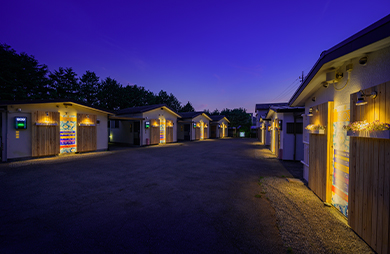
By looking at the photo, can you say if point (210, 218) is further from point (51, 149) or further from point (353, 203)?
point (51, 149)

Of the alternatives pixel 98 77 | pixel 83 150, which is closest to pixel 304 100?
pixel 83 150

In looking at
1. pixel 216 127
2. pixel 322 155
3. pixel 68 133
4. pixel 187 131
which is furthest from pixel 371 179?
pixel 216 127

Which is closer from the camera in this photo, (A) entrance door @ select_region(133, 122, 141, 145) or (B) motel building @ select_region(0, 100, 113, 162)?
(B) motel building @ select_region(0, 100, 113, 162)

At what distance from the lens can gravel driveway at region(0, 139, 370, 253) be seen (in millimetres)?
2654

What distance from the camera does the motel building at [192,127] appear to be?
78.9 ft

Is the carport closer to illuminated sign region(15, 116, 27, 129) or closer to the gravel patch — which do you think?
illuminated sign region(15, 116, 27, 129)

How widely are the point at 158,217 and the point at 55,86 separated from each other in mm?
30482

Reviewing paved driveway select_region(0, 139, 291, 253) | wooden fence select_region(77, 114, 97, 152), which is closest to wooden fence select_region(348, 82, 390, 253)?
paved driveway select_region(0, 139, 291, 253)

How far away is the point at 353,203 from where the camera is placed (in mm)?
3098

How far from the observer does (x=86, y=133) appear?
12141 millimetres

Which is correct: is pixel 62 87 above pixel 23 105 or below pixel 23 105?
above

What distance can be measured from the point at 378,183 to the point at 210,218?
9.07 ft

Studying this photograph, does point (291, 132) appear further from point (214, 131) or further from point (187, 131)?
point (214, 131)

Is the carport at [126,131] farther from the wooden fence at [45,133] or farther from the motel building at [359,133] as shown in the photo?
the motel building at [359,133]
